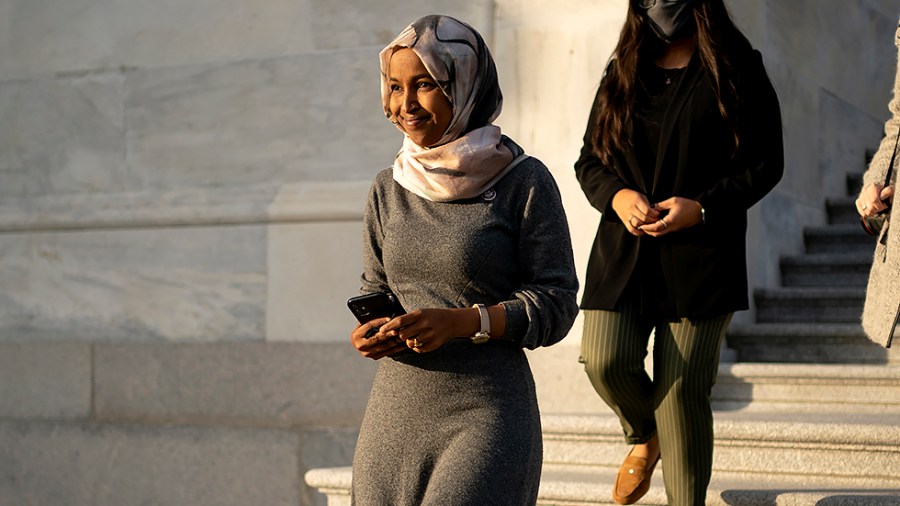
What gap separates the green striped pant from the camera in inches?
153

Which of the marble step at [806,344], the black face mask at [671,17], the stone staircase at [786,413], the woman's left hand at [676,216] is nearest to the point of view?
the woman's left hand at [676,216]

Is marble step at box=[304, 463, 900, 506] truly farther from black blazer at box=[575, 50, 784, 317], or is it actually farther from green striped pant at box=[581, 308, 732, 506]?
black blazer at box=[575, 50, 784, 317]

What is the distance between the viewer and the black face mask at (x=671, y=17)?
399cm

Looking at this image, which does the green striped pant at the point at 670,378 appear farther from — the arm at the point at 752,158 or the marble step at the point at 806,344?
the marble step at the point at 806,344

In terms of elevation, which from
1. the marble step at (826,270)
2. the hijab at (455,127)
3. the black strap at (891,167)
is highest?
the hijab at (455,127)

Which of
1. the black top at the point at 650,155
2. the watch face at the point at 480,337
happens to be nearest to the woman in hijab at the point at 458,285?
the watch face at the point at 480,337

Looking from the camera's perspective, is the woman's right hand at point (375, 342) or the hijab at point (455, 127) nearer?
the woman's right hand at point (375, 342)

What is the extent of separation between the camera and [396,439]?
9.23 feet

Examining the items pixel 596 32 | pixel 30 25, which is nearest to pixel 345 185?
pixel 596 32

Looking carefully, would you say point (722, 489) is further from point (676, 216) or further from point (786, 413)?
point (676, 216)

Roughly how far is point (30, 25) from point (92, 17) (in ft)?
1.39

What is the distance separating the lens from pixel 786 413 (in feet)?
17.2

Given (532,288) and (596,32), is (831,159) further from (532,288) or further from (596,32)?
(532,288)

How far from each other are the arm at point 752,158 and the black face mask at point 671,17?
21 centimetres
